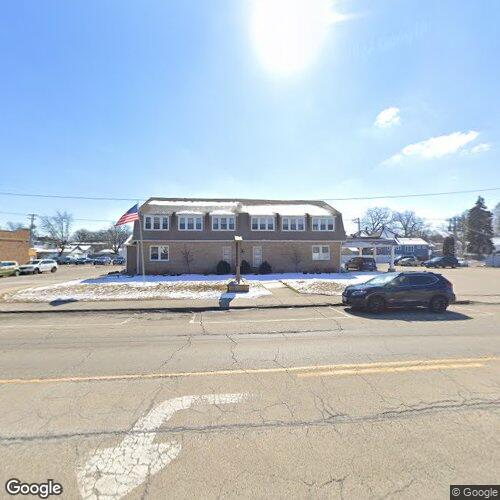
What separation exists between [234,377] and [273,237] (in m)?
24.8

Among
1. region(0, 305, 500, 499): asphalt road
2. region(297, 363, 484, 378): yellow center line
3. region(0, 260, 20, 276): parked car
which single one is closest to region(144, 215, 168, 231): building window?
region(0, 260, 20, 276): parked car

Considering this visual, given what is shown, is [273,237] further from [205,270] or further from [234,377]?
[234,377]

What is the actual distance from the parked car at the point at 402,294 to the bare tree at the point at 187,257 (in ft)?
61.0

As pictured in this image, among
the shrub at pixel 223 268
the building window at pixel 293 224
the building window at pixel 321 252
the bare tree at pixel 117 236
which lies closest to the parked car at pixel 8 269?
the shrub at pixel 223 268

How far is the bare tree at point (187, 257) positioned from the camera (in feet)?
94.4

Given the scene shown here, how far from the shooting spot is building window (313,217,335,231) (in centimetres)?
3123

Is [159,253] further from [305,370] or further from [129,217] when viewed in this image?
[305,370]

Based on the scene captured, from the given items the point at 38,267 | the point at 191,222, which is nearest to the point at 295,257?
the point at 191,222

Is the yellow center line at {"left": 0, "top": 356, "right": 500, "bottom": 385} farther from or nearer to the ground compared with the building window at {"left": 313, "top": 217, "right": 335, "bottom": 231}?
nearer to the ground

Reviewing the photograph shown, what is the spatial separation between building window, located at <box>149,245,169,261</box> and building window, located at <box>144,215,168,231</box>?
1.66m

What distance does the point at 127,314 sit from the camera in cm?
1258

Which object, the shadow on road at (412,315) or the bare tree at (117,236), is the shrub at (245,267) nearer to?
the shadow on road at (412,315)

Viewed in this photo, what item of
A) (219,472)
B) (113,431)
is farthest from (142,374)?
(219,472)

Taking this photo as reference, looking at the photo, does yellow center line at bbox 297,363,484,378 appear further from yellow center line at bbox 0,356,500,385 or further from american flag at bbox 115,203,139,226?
american flag at bbox 115,203,139,226
